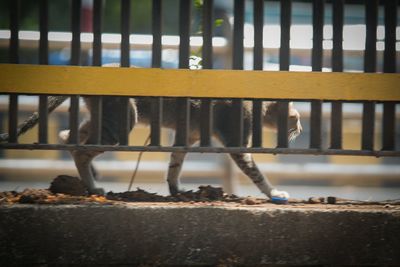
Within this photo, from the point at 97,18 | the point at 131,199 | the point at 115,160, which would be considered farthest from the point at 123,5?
the point at 115,160

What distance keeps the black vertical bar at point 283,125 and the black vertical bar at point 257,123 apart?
131 mm

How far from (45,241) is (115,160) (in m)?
5.30

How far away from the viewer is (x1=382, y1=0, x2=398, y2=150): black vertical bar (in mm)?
4039

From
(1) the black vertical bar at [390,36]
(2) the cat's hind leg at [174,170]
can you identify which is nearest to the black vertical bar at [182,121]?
(1) the black vertical bar at [390,36]

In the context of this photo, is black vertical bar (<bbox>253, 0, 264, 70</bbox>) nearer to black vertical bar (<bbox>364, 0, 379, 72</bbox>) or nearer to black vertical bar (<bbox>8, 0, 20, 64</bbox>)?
black vertical bar (<bbox>364, 0, 379, 72</bbox>)

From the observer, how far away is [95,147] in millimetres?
3871

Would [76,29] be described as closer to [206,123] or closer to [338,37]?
[206,123]

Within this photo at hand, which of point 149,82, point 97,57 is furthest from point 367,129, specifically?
point 97,57

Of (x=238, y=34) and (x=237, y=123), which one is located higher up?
(x=238, y=34)

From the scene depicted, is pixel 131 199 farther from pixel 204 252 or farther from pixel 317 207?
pixel 317 207

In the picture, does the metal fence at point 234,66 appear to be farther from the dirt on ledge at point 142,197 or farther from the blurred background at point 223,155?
the blurred background at point 223,155

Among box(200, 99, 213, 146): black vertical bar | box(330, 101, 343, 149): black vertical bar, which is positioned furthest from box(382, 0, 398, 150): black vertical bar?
box(200, 99, 213, 146): black vertical bar

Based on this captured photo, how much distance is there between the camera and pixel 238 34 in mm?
3959

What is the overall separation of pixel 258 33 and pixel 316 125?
2.26ft
